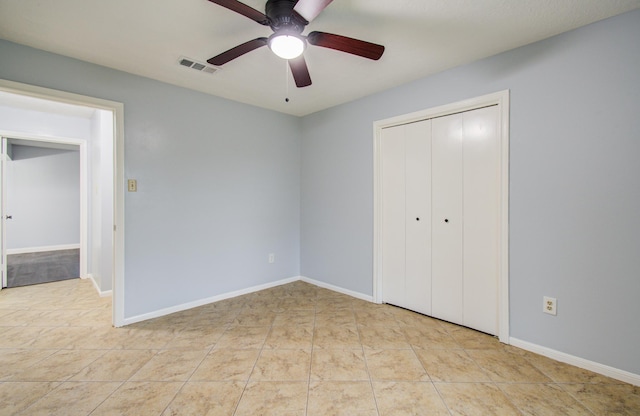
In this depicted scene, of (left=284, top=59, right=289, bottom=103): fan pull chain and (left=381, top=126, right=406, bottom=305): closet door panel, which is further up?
(left=284, top=59, right=289, bottom=103): fan pull chain

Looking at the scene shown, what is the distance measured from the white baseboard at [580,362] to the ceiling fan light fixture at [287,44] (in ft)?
8.74

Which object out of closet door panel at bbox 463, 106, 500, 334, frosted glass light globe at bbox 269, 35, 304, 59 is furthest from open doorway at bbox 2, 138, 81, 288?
closet door panel at bbox 463, 106, 500, 334

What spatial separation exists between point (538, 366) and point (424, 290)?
3.38 ft

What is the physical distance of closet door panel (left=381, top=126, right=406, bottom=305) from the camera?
2965mm

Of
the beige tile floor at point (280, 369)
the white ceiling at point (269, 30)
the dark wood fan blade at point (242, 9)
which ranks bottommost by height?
the beige tile floor at point (280, 369)

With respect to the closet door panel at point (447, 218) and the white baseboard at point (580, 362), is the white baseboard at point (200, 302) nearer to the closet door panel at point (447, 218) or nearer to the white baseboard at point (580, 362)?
the closet door panel at point (447, 218)

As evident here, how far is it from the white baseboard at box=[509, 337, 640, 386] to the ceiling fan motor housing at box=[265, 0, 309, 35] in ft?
9.02

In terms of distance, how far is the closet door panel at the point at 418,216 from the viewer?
109 inches

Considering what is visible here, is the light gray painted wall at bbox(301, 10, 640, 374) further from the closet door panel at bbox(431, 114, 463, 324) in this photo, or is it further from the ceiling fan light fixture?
the ceiling fan light fixture

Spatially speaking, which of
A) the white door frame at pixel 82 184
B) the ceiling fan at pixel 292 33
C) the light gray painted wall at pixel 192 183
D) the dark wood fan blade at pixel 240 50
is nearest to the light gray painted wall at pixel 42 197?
the white door frame at pixel 82 184

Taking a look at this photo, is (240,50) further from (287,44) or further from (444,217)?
(444,217)

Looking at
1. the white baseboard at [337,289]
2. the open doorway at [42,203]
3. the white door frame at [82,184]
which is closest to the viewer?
the white baseboard at [337,289]

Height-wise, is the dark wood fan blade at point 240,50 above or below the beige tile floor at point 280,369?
above

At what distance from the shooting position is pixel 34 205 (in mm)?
6301
